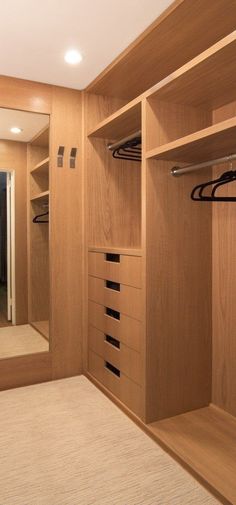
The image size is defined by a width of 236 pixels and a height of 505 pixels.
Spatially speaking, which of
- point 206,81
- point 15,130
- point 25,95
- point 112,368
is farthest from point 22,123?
point 112,368

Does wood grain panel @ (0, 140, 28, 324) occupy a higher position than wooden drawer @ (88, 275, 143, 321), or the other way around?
wood grain panel @ (0, 140, 28, 324)

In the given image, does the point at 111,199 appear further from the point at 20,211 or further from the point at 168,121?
the point at 168,121

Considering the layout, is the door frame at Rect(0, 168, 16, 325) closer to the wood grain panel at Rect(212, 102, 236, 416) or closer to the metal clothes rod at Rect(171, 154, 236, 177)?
the metal clothes rod at Rect(171, 154, 236, 177)

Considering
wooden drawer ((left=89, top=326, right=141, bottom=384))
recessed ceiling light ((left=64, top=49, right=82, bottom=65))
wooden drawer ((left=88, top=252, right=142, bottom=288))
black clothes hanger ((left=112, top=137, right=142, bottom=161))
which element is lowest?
wooden drawer ((left=89, top=326, right=141, bottom=384))

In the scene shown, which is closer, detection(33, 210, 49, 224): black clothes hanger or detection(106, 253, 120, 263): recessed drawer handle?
detection(106, 253, 120, 263): recessed drawer handle

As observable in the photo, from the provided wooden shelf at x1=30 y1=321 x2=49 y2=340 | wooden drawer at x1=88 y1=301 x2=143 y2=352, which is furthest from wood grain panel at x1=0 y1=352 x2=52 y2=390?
wooden drawer at x1=88 y1=301 x2=143 y2=352

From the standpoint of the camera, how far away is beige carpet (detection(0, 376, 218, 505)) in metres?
1.49

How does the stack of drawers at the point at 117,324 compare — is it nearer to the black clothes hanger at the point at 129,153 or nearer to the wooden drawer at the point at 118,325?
the wooden drawer at the point at 118,325

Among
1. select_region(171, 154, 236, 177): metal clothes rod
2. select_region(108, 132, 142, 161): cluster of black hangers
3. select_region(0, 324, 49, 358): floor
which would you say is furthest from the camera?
select_region(0, 324, 49, 358): floor

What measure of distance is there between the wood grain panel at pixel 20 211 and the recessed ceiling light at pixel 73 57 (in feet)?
2.13

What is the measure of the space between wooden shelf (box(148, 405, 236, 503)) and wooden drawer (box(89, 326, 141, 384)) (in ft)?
1.04

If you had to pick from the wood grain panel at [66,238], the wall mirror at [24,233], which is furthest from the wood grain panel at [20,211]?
the wood grain panel at [66,238]

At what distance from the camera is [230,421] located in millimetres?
2045

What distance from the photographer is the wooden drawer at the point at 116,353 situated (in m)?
2.09
